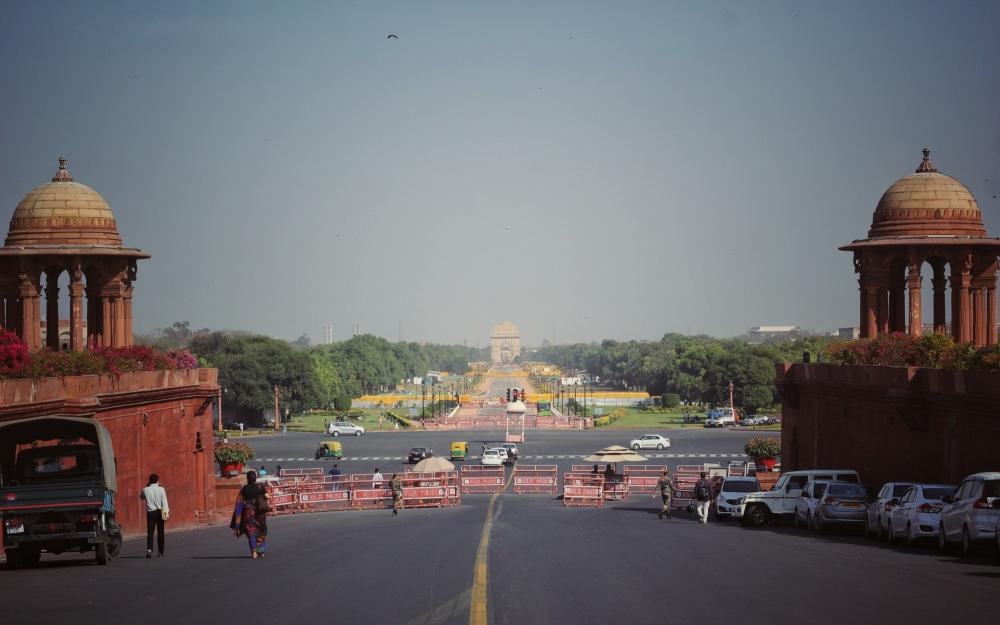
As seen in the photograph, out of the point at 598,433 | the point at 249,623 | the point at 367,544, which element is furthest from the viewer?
the point at 598,433

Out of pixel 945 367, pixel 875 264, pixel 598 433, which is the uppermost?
pixel 875 264

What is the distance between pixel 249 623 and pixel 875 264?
37908mm

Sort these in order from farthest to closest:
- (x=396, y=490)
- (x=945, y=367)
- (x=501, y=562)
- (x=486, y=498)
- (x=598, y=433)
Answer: (x=598, y=433) → (x=486, y=498) → (x=396, y=490) → (x=945, y=367) → (x=501, y=562)

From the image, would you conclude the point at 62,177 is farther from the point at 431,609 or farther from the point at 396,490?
the point at 431,609

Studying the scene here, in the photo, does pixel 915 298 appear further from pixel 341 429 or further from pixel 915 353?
pixel 341 429

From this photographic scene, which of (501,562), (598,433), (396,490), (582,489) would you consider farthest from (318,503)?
(598,433)

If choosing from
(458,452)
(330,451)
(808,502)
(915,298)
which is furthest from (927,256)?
(330,451)

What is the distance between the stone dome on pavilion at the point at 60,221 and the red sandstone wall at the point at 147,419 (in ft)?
28.5

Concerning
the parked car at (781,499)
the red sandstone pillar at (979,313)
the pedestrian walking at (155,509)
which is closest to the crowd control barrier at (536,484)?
the red sandstone pillar at (979,313)

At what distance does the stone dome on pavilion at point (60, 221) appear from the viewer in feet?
160

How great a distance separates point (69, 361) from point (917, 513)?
21225 millimetres

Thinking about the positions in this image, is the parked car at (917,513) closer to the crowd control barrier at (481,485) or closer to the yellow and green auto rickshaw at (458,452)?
the crowd control barrier at (481,485)

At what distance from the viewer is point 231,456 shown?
4878cm

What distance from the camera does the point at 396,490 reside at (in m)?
41.0
